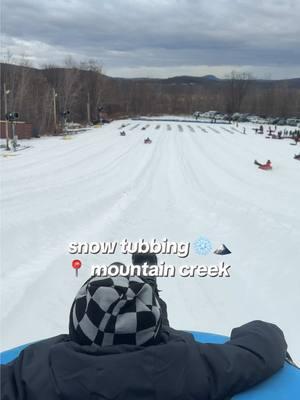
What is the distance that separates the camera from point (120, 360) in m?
1.41

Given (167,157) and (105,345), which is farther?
(167,157)

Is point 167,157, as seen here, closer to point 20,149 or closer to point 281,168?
point 281,168

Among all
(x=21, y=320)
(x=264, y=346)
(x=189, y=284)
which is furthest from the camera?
(x=189, y=284)

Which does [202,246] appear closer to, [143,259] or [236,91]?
[143,259]

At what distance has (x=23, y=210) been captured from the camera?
766cm

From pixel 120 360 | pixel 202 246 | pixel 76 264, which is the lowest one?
pixel 202 246

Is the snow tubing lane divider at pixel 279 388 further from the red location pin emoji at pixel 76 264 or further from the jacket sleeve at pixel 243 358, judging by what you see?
the red location pin emoji at pixel 76 264

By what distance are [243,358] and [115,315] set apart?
1.74 feet

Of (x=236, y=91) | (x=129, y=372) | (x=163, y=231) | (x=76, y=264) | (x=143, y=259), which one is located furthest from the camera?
(x=236, y=91)

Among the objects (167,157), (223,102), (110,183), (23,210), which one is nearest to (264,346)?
(23,210)

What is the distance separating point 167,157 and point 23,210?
380 inches

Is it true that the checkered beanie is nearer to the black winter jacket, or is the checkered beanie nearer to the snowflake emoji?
the black winter jacket

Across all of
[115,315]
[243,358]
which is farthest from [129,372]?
[243,358]

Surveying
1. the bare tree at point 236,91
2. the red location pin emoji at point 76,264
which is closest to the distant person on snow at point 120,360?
the red location pin emoji at point 76,264
